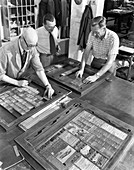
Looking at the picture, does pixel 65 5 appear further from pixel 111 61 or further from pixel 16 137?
pixel 16 137

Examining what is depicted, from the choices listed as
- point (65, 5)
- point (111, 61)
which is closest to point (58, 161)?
point (111, 61)

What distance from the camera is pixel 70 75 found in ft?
7.32

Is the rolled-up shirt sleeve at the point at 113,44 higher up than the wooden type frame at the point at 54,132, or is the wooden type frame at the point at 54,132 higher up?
the rolled-up shirt sleeve at the point at 113,44

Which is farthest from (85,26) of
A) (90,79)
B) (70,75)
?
(90,79)

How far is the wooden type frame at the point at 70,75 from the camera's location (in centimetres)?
194

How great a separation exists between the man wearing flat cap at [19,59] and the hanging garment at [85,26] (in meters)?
2.47

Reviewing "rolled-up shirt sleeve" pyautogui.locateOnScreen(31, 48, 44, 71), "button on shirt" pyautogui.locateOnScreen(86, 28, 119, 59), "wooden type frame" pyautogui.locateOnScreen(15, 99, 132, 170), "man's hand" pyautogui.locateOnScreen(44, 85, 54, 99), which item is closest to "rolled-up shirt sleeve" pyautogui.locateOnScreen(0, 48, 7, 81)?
"rolled-up shirt sleeve" pyautogui.locateOnScreen(31, 48, 44, 71)

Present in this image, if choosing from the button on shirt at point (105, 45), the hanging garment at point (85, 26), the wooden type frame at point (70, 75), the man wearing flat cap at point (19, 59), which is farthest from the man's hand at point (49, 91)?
the hanging garment at point (85, 26)

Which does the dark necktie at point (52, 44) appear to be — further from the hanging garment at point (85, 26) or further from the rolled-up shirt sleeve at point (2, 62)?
the rolled-up shirt sleeve at point (2, 62)

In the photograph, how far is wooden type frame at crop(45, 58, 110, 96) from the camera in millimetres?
1940

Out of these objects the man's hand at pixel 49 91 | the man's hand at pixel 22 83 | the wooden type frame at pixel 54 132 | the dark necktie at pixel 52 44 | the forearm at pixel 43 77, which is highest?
the dark necktie at pixel 52 44

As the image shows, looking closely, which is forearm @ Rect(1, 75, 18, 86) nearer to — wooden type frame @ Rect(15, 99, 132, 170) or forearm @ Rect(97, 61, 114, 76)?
wooden type frame @ Rect(15, 99, 132, 170)

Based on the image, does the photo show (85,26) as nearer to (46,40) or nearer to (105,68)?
(46,40)

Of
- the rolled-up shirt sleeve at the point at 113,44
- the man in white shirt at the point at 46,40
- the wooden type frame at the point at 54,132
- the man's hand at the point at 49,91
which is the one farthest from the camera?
the man in white shirt at the point at 46,40
